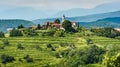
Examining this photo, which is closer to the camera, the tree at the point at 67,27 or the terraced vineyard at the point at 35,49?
the terraced vineyard at the point at 35,49

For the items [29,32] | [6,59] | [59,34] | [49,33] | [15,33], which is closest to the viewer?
[6,59]

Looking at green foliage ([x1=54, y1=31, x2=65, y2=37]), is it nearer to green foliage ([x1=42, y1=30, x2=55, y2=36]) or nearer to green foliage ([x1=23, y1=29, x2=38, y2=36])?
green foliage ([x1=42, y1=30, x2=55, y2=36])

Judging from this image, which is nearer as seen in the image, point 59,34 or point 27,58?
point 27,58

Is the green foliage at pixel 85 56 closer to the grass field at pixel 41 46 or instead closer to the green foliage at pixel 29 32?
the grass field at pixel 41 46

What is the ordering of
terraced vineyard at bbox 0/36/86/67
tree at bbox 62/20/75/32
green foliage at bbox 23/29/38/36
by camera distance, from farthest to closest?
tree at bbox 62/20/75/32
green foliage at bbox 23/29/38/36
terraced vineyard at bbox 0/36/86/67

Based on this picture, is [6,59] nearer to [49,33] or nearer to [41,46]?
[41,46]

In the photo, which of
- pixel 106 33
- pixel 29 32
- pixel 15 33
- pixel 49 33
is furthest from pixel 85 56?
pixel 106 33

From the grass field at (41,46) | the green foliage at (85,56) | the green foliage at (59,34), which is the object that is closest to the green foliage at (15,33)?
the grass field at (41,46)

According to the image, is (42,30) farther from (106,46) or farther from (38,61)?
(38,61)

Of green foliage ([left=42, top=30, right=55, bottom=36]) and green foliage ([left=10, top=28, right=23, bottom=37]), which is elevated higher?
green foliage ([left=10, top=28, right=23, bottom=37])

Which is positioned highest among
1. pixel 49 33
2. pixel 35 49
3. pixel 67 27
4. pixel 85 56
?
pixel 67 27

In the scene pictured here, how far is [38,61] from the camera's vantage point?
10956 centimetres

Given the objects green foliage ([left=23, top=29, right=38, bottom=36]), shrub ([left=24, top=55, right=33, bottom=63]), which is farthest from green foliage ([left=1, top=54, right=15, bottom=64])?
green foliage ([left=23, top=29, right=38, bottom=36])

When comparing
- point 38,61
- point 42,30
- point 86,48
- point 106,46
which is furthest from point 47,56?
point 42,30
